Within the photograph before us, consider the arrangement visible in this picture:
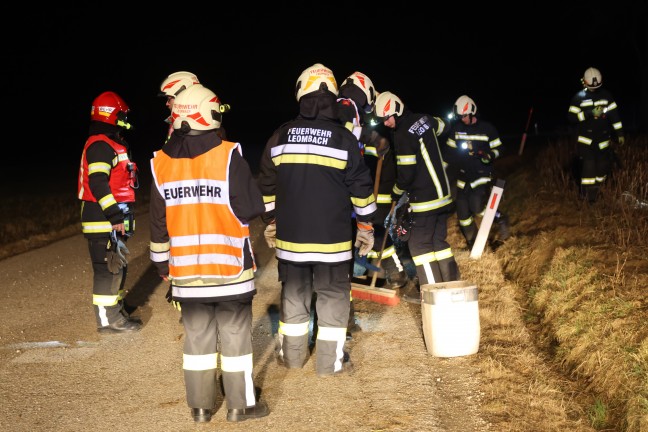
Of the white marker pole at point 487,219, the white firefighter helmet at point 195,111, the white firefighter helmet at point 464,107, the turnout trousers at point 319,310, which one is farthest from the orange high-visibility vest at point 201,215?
the white firefighter helmet at point 464,107

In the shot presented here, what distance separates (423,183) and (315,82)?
1.87 metres

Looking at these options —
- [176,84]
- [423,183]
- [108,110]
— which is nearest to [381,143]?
[423,183]

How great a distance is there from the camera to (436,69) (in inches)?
2408

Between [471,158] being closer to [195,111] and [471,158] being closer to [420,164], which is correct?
[420,164]

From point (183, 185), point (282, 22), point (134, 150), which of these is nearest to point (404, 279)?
point (183, 185)

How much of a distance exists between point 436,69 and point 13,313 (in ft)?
186

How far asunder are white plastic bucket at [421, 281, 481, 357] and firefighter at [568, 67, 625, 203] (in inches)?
194

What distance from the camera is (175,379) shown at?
5.54m

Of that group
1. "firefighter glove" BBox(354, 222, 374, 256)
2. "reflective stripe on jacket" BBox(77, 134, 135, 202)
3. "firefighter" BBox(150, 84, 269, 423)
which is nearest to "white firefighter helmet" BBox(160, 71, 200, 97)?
"reflective stripe on jacket" BBox(77, 134, 135, 202)

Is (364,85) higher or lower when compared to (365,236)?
higher

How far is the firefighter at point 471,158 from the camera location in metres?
9.06

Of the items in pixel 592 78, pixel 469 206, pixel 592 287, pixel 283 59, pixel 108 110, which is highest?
pixel 108 110

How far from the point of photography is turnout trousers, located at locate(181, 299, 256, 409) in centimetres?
472

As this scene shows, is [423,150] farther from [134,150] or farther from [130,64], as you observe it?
[130,64]
